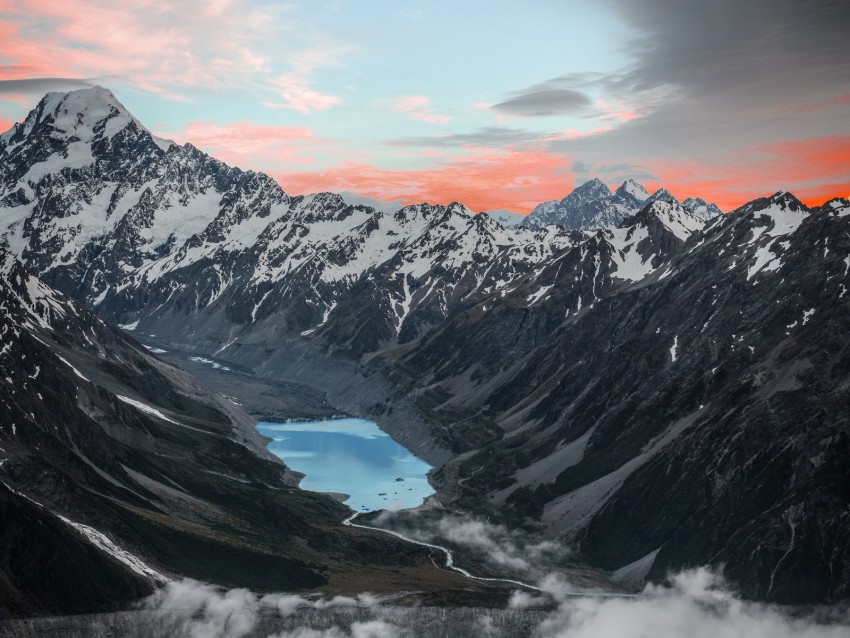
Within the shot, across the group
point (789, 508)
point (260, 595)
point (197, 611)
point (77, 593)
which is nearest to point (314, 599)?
point (260, 595)

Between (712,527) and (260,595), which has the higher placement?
(712,527)

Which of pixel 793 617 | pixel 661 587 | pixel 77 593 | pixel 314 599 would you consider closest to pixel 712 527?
pixel 661 587

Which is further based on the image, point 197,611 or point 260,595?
point 260,595

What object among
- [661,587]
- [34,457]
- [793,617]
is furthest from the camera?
[661,587]

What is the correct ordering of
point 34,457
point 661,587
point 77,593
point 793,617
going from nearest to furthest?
point 77,593, point 793,617, point 34,457, point 661,587

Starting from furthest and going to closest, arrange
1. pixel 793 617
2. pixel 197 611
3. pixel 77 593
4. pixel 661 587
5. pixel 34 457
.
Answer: pixel 661 587 < pixel 34 457 < pixel 793 617 < pixel 197 611 < pixel 77 593

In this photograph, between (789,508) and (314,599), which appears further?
(789,508)

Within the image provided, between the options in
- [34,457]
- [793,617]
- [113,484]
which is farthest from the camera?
[113,484]

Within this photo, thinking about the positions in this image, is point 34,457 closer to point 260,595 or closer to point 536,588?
point 260,595

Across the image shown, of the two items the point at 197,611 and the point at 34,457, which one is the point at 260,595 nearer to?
the point at 197,611
